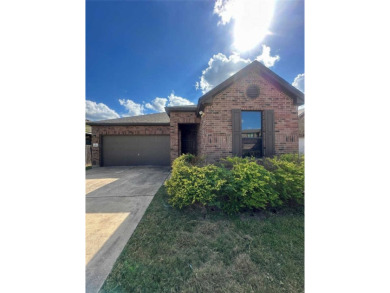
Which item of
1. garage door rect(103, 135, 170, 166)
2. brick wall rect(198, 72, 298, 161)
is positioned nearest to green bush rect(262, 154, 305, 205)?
brick wall rect(198, 72, 298, 161)

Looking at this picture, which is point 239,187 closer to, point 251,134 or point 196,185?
point 196,185

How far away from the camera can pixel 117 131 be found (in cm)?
996

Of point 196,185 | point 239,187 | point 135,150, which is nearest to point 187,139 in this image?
point 135,150

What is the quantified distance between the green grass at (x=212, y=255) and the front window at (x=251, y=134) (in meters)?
2.52

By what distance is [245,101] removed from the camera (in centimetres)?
Result: 498

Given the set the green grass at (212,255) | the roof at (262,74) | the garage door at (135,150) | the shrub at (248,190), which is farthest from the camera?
the garage door at (135,150)

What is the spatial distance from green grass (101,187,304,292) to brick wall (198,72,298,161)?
2.62 meters

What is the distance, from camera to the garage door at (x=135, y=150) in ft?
33.0

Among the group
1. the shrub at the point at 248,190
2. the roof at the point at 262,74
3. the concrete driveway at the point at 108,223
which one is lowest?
the concrete driveway at the point at 108,223

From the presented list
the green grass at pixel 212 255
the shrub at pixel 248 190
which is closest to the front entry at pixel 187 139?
the shrub at pixel 248 190

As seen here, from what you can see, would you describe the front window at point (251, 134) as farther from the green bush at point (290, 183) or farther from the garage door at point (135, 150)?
the garage door at point (135, 150)

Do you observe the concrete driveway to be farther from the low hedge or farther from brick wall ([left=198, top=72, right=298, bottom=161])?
brick wall ([left=198, top=72, right=298, bottom=161])
